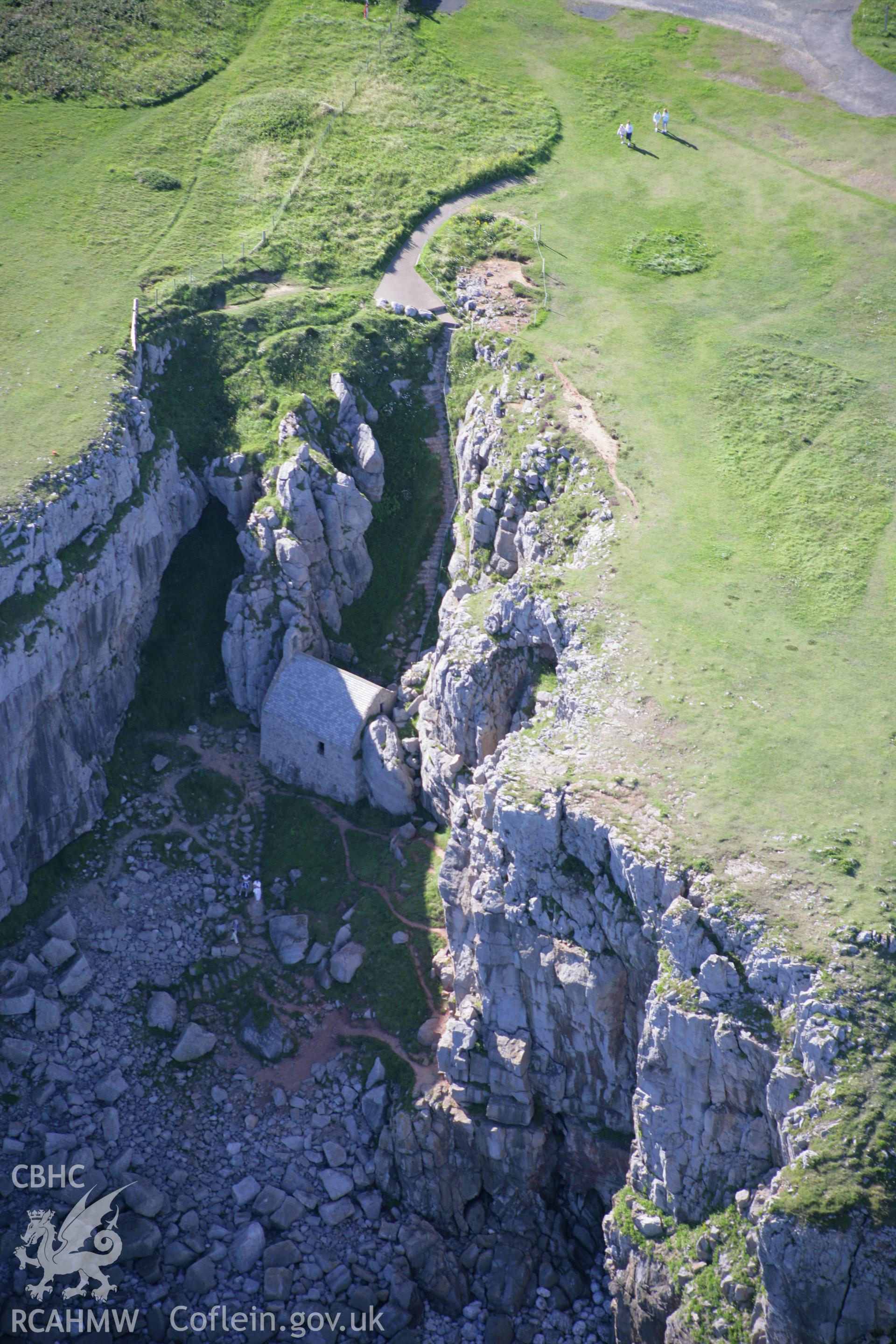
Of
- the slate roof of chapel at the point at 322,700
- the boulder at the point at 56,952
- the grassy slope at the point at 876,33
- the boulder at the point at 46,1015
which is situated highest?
the grassy slope at the point at 876,33

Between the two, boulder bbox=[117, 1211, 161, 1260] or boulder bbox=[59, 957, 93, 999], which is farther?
boulder bbox=[59, 957, 93, 999]

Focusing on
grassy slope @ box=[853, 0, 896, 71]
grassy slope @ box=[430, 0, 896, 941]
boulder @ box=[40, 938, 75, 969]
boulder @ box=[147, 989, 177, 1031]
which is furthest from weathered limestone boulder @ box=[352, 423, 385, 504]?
grassy slope @ box=[853, 0, 896, 71]

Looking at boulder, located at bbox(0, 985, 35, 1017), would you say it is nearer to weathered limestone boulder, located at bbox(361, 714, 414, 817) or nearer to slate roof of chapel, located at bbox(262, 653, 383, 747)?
slate roof of chapel, located at bbox(262, 653, 383, 747)

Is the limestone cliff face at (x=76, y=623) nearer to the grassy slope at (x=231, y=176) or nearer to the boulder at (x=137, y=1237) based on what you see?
the grassy slope at (x=231, y=176)

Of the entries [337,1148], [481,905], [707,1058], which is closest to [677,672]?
[481,905]

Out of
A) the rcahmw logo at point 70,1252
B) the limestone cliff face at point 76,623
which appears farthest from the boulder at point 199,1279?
the limestone cliff face at point 76,623

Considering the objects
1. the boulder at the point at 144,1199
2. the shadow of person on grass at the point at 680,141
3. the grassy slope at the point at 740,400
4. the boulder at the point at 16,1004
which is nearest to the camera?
the grassy slope at the point at 740,400

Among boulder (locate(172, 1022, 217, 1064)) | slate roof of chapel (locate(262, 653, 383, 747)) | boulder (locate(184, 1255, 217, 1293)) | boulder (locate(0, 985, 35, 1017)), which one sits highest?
slate roof of chapel (locate(262, 653, 383, 747))
